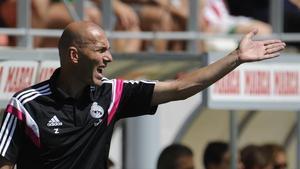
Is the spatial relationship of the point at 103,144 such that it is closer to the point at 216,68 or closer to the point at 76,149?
the point at 76,149

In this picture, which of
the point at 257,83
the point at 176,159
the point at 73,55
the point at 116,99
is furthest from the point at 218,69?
the point at 257,83

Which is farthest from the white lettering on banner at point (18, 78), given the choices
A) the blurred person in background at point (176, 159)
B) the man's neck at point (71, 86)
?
the man's neck at point (71, 86)

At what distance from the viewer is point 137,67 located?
9.29 metres

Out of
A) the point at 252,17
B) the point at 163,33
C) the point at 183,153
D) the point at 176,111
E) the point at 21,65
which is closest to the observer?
the point at 21,65

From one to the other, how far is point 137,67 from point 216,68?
10.2ft

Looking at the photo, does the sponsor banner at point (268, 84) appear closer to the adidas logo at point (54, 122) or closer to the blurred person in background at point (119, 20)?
the blurred person in background at point (119, 20)

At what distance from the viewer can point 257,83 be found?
29.1 ft

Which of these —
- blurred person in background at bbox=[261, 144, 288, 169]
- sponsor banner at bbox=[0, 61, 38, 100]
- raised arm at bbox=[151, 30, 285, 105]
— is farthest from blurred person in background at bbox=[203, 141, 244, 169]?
raised arm at bbox=[151, 30, 285, 105]

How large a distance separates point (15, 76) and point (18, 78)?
0.02 m

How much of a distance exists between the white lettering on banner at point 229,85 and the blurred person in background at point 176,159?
1.59ft

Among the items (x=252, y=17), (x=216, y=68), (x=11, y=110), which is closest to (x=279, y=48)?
(x=216, y=68)

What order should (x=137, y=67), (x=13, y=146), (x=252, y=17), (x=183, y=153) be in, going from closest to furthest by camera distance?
(x=13, y=146), (x=183, y=153), (x=137, y=67), (x=252, y=17)

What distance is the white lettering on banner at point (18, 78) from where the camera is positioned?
778 centimetres

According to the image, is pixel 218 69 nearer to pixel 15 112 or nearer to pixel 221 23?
pixel 15 112
